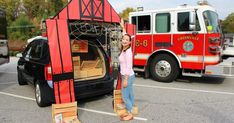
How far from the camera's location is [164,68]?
27.8ft

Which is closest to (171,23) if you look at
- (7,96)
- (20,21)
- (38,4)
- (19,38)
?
(7,96)

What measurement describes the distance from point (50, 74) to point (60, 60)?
86 centimetres

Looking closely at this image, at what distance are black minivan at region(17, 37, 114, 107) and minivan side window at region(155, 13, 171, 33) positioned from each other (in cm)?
296

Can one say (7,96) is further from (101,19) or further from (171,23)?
(171,23)

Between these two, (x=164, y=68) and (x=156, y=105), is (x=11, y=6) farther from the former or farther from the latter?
(x=156, y=105)

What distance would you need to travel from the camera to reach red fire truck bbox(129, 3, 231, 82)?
7668 millimetres

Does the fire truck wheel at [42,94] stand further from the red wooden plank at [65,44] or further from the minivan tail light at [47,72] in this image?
the red wooden plank at [65,44]

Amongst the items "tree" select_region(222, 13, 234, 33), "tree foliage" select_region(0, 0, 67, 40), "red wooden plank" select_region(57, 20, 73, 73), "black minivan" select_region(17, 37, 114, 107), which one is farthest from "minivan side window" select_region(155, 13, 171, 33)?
"tree" select_region(222, 13, 234, 33)

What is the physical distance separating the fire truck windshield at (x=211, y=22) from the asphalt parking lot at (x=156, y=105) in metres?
1.80

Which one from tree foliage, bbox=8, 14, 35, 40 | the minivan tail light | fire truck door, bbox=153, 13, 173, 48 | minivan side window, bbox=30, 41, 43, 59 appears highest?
tree foliage, bbox=8, 14, 35, 40

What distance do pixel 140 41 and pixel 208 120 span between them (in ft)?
15.4

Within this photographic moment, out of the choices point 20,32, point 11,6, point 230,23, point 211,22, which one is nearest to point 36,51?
point 211,22

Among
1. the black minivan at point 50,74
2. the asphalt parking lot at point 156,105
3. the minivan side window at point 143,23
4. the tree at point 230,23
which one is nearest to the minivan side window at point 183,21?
the minivan side window at point 143,23

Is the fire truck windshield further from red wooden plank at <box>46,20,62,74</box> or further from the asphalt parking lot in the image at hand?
red wooden plank at <box>46,20,62,74</box>
